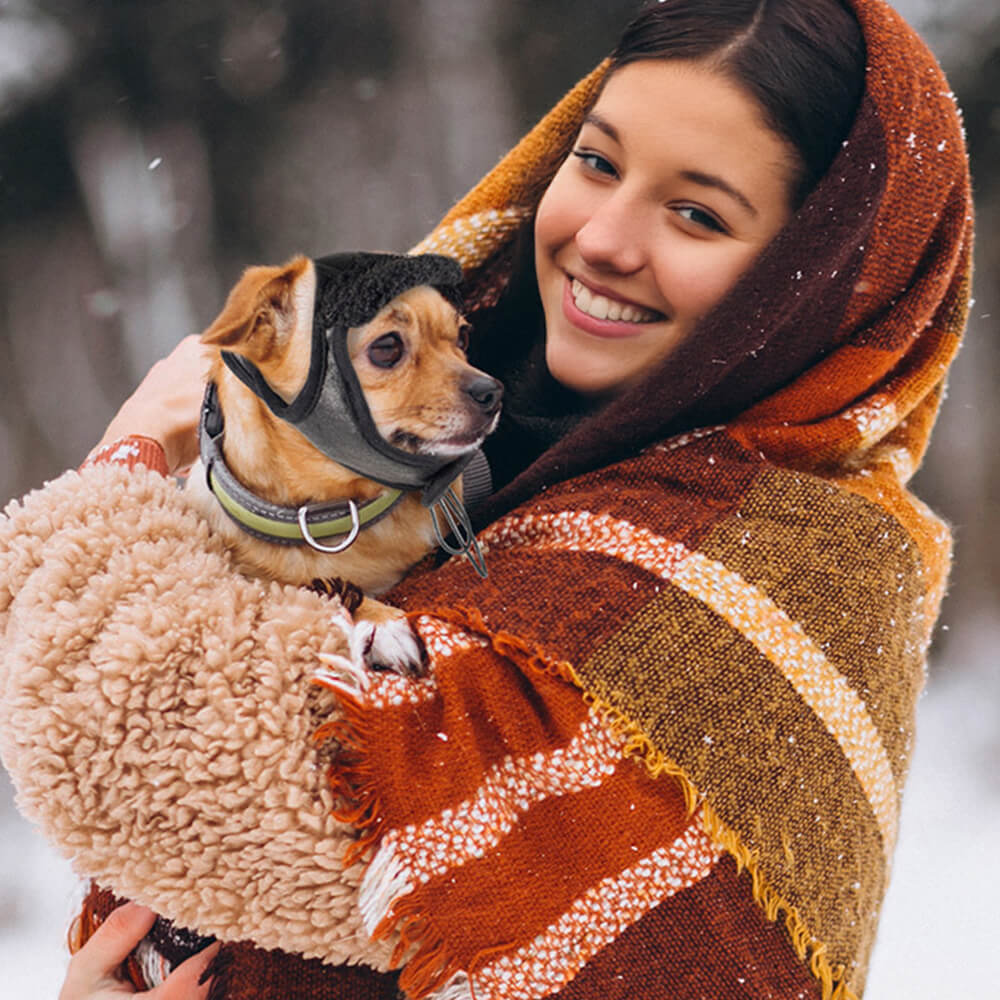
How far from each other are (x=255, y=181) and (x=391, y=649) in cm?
224

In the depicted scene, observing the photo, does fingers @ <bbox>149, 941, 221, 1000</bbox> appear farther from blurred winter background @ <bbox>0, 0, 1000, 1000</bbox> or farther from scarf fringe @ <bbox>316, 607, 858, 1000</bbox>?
blurred winter background @ <bbox>0, 0, 1000, 1000</bbox>

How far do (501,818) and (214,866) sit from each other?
23 cm

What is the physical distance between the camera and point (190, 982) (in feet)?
2.75

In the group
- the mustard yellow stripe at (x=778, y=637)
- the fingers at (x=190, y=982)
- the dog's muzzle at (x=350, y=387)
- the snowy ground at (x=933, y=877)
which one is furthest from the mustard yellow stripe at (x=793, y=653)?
the snowy ground at (x=933, y=877)

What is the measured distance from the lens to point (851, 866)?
772 millimetres

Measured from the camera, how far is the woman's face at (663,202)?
35.5 inches

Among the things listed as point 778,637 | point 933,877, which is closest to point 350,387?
point 778,637

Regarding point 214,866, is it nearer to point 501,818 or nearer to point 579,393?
point 501,818

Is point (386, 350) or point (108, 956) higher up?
point (386, 350)

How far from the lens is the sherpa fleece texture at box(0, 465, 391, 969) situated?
69 cm

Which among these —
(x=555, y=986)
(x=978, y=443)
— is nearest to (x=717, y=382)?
(x=555, y=986)

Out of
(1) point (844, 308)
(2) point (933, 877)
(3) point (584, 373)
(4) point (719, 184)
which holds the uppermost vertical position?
(4) point (719, 184)

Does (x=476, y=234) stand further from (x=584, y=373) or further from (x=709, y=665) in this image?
(x=709, y=665)

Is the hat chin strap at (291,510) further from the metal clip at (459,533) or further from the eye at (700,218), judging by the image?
the eye at (700,218)
